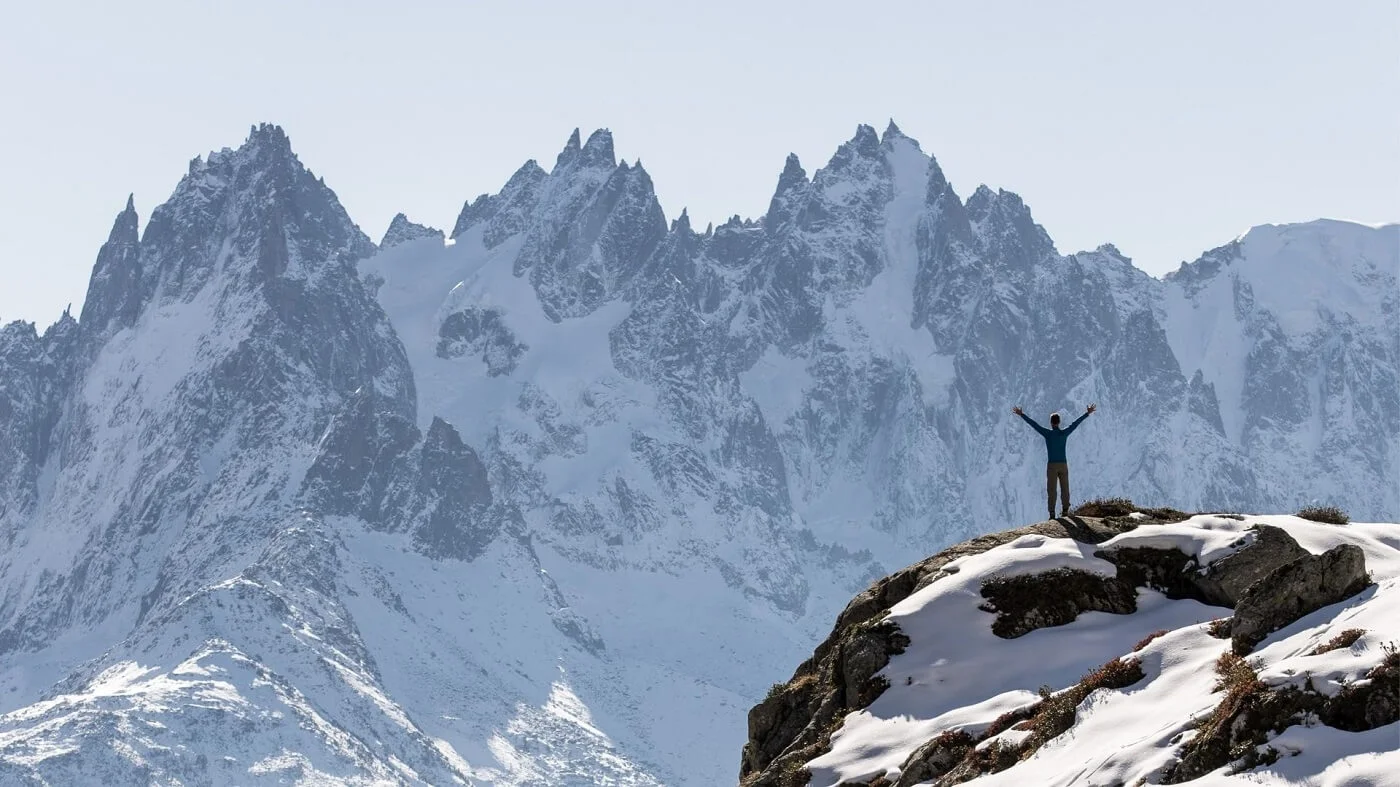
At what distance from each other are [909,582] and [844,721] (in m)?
4.65

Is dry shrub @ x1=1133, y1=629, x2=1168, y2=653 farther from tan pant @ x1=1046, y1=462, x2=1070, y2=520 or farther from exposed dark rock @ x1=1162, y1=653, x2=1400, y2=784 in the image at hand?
tan pant @ x1=1046, y1=462, x2=1070, y2=520

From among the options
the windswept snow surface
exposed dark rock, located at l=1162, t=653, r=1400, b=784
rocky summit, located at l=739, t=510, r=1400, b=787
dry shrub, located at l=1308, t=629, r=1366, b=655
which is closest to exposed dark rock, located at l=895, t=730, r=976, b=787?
rocky summit, located at l=739, t=510, r=1400, b=787

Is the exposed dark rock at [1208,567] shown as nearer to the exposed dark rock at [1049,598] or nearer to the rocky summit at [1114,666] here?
the rocky summit at [1114,666]

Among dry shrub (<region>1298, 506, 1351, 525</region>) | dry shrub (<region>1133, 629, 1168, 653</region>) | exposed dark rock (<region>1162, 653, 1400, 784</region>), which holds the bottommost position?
exposed dark rock (<region>1162, 653, 1400, 784</region>)

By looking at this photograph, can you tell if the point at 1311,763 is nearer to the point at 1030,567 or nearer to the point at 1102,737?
the point at 1102,737

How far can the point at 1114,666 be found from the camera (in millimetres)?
26859

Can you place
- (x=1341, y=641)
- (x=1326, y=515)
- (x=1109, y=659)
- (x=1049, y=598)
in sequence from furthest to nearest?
(x=1326, y=515) < (x=1049, y=598) < (x=1109, y=659) < (x=1341, y=641)

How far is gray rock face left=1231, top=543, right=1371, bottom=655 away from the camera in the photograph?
26.9 metres

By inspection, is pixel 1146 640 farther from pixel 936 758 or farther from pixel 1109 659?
pixel 936 758

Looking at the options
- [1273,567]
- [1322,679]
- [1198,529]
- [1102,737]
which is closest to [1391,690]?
[1322,679]

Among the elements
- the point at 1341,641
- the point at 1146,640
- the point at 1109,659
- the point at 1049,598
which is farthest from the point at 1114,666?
the point at 1049,598

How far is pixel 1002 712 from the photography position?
2806 centimetres

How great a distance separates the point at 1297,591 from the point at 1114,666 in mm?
2798

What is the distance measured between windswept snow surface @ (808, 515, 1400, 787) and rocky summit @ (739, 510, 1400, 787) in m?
0.04
